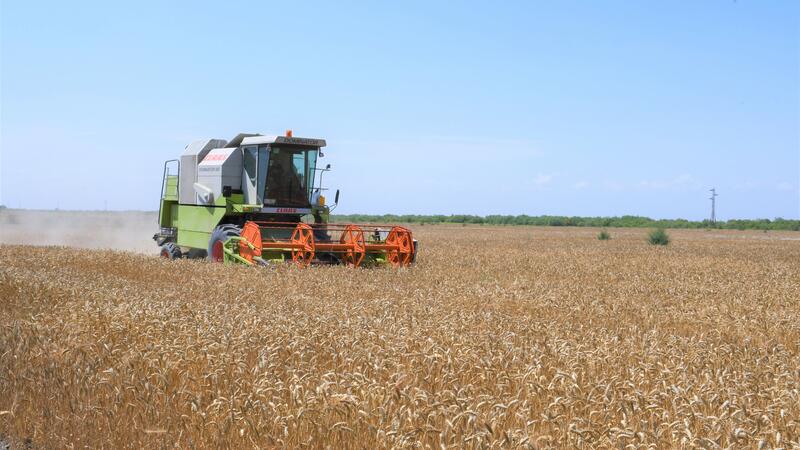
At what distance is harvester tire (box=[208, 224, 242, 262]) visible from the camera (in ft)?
53.9

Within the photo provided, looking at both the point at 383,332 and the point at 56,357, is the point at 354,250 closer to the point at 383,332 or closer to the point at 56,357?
the point at 383,332

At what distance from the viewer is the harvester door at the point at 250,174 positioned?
17.6 meters

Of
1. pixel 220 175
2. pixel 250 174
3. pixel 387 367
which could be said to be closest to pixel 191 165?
pixel 220 175

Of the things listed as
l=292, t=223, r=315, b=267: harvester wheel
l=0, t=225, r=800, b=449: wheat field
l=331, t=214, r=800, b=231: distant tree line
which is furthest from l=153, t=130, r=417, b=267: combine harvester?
l=331, t=214, r=800, b=231: distant tree line

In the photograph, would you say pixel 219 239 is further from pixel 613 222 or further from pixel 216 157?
pixel 613 222

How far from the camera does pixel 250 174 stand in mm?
17734

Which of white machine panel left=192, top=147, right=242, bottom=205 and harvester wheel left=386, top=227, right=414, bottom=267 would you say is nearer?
harvester wheel left=386, top=227, right=414, bottom=267

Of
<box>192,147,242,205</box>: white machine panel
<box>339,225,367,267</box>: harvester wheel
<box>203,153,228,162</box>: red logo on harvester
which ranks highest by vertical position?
<box>203,153,228,162</box>: red logo on harvester

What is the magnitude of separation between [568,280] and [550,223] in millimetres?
70751

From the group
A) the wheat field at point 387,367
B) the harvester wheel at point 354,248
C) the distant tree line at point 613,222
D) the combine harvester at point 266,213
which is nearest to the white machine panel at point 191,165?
the combine harvester at point 266,213

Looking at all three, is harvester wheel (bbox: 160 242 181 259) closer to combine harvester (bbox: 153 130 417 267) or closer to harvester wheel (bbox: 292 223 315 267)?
combine harvester (bbox: 153 130 417 267)

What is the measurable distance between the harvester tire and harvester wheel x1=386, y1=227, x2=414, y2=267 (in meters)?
3.13

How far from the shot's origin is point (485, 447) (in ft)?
12.1

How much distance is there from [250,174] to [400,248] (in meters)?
3.72
